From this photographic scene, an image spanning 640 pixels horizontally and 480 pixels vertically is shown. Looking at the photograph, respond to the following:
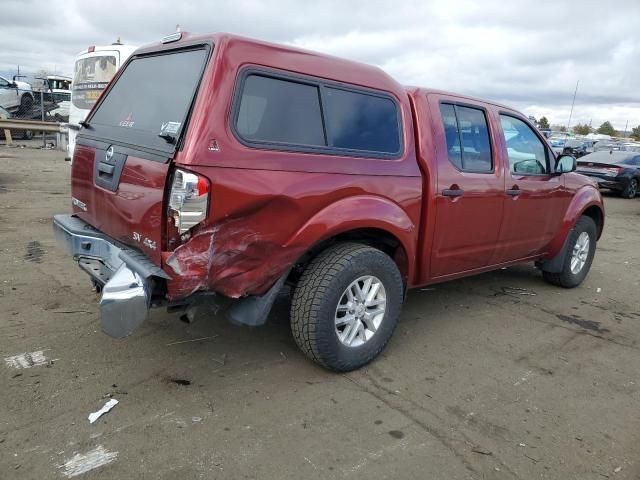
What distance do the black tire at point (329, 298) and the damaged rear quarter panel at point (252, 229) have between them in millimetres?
196

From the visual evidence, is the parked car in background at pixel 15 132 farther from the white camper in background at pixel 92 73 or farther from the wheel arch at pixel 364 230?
the wheel arch at pixel 364 230

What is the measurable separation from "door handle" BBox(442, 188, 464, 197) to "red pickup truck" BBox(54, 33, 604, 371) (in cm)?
2

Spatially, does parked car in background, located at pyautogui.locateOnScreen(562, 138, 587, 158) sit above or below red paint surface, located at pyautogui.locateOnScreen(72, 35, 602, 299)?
above

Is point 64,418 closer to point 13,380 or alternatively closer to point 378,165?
point 13,380

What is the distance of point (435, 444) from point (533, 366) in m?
1.35

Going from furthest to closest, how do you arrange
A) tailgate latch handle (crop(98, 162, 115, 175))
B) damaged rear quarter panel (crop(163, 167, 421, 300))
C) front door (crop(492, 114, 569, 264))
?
front door (crop(492, 114, 569, 264))
tailgate latch handle (crop(98, 162, 115, 175))
damaged rear quarter panel (crop(163, 167, 421, 300))

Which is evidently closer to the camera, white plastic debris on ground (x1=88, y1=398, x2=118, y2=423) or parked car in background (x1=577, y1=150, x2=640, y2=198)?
white plastic debris on ground (x1=88, y1=398, x2=118, y2=423)

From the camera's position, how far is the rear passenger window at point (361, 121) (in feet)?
10.9

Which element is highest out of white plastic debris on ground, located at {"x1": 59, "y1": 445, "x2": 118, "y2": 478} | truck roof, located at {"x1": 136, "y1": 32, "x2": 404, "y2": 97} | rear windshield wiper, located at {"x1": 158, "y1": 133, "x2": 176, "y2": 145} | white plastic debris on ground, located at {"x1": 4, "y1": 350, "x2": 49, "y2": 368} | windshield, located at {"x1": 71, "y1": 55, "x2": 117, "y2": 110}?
windshield, located at {"x1": 71, "y1": 55, "x2": 117, "y2": 110}

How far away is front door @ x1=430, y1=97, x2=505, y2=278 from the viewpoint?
3.93 m

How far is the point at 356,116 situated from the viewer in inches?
136

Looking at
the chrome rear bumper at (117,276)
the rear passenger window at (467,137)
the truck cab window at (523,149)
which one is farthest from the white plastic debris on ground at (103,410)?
the truck cab window at (523,149)

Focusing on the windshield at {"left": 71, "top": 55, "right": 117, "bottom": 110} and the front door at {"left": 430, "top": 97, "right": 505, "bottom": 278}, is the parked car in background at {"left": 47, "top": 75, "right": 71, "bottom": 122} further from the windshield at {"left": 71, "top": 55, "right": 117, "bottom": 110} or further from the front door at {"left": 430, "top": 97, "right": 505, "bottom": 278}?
the front door at {"left": 430, "top": 97, "right": 505, "bottom": 278}

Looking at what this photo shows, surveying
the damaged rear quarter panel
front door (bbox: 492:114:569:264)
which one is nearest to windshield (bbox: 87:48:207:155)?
the damaged rear quarter panel
